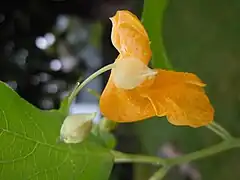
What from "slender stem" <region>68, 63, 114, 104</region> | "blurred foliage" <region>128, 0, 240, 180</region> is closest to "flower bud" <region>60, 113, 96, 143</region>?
"slender stem" <region>68, 63, 114, 104</region>

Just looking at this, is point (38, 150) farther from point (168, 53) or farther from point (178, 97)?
point (168, 53)

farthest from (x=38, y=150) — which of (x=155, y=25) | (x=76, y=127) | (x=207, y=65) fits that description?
(x=207, y=65)

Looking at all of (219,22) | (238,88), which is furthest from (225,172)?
(219,22)

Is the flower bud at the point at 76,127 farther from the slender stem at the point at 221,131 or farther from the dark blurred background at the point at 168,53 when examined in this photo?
the dark blurred background at the point at 168,53

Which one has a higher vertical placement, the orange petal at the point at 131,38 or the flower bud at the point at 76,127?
the orange petal at the point at 131,38

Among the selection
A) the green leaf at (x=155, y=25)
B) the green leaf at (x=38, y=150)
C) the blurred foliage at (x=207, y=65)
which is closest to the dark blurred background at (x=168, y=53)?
the blurred foliage at (x=207, y=65)

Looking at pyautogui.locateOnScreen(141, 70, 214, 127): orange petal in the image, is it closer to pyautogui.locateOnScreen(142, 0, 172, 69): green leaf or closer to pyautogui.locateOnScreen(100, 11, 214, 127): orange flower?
pyautogui.locateOnScreen(100, 11, 214, 127): orange flower
